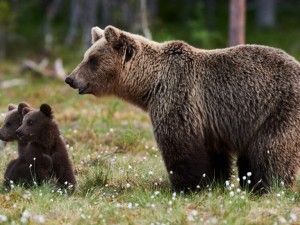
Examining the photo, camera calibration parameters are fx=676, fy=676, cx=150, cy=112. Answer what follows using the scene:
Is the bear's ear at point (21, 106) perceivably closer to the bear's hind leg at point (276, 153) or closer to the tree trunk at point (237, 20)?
the bear's hind leg at point (276, 153)

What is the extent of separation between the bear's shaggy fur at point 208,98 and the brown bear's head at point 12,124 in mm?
825

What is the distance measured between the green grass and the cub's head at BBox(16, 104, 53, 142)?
63 centimetres

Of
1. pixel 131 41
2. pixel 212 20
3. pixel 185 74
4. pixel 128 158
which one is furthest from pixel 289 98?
pixel 212 20

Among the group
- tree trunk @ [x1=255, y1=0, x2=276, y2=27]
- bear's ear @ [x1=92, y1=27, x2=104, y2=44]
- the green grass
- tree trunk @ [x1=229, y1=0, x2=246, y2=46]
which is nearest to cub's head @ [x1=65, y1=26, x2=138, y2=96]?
bear's ear @ [x1=92, y1=27, x2=104, y2=44]

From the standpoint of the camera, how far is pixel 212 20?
33.6m

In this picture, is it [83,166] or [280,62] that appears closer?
[280,62]

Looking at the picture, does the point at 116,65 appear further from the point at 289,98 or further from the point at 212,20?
the point at 212,20

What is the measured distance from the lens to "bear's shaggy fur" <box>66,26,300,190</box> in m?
7.08

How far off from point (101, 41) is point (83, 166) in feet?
6.02

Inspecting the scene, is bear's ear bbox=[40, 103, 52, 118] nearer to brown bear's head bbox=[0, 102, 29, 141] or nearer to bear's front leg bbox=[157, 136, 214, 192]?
brown bear's head bbox=[0, 102, 29, 141]

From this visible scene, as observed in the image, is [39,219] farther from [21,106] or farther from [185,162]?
[21,106]

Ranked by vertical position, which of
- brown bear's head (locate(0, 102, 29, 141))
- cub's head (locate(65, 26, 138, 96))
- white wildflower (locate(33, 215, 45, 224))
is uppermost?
cub's head (locate(65, 26, 138, 96))

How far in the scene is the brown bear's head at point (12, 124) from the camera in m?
7.97

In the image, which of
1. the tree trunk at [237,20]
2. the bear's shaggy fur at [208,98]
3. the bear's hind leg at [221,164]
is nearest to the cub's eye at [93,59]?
the bear's shaggy fur at [208,98]
